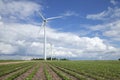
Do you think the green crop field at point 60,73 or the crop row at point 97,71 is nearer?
the green crop field at point 60,73

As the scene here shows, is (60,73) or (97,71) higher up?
(97,71)

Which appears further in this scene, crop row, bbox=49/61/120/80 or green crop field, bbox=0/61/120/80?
crop row, bbox=49/61/120/80

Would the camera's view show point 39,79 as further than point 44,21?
No

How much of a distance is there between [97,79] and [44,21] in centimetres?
10513

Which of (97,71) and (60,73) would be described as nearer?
(60,73)

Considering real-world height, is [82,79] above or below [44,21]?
below

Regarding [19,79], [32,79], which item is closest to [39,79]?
[32,79]

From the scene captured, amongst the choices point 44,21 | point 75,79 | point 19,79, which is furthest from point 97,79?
point 44,21

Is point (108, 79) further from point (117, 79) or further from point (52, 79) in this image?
point (52, 79)

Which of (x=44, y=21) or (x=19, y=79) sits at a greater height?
(x=44, y=21)

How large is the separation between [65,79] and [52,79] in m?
1.64

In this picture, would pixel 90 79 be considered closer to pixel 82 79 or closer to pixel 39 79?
pixel 82 79

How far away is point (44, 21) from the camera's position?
131m

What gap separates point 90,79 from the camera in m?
28.4
